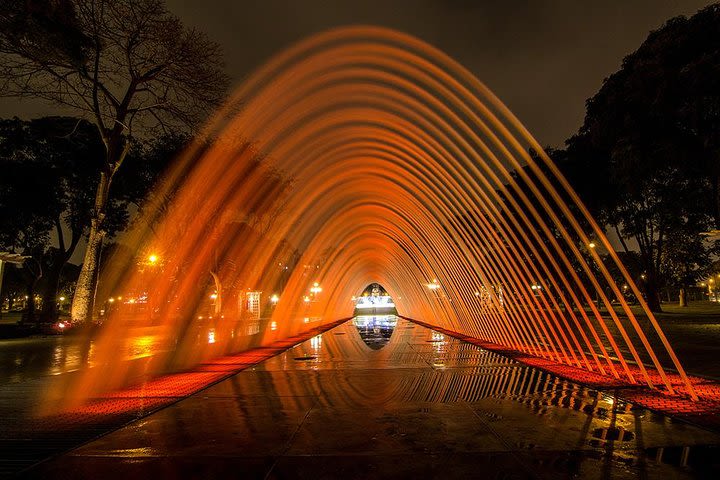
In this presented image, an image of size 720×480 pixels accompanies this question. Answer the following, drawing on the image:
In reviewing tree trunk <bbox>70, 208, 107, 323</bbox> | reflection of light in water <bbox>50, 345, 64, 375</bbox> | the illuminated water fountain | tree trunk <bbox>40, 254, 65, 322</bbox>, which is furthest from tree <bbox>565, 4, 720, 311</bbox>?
tree trunk <bbox>40, 254, 65, 322</bbox>

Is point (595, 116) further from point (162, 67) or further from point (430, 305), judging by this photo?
point (162, 67)

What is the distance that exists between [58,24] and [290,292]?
18.7m

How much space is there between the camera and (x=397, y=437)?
577cm

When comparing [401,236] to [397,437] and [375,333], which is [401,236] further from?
[397,437]

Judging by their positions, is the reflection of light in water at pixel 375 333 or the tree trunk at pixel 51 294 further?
the tree trunk at pixel 51 294

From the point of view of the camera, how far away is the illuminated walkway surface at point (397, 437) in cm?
471

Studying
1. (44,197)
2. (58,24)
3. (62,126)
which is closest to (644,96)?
(58,24)

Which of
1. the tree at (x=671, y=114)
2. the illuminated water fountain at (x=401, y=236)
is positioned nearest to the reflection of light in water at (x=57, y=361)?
the illuminated water fountain at (x=401, y=236)

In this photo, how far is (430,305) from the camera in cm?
3584

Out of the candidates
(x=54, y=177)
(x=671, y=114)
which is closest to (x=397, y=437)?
(x=671, y=114)

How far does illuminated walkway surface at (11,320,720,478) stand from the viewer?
4.71 metres

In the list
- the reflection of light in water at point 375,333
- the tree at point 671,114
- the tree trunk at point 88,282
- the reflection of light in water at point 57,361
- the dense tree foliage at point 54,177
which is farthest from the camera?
the dense tree foliage at point 54,177

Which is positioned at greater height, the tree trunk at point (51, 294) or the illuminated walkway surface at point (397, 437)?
the tree trunk at point (51, 294)

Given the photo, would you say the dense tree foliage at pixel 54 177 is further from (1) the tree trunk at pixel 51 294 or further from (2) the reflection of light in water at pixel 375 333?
(2) the reflection of light in water at pixel 375 333
